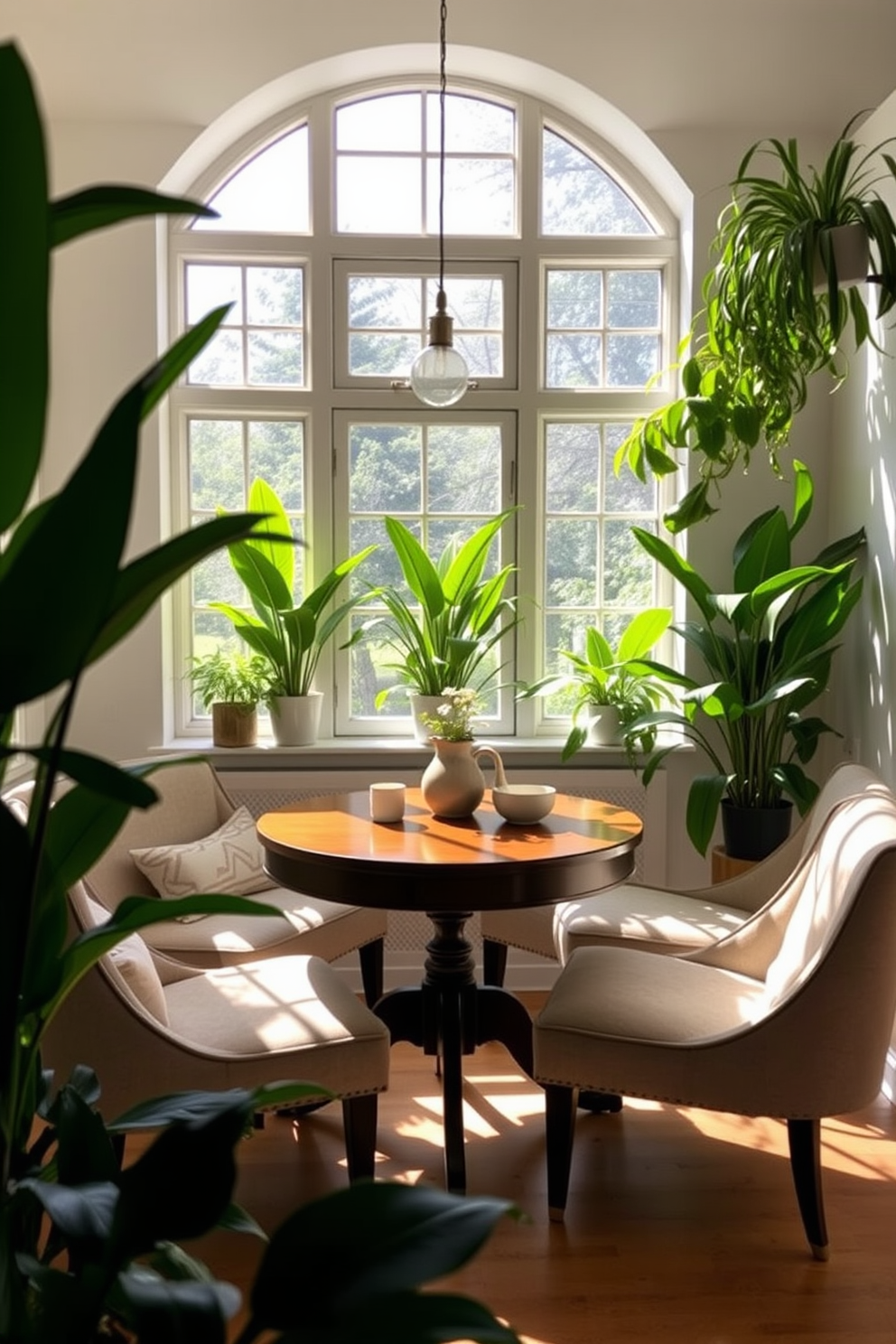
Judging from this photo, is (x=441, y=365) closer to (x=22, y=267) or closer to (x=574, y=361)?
(x=574, y=361)

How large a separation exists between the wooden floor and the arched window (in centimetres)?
162

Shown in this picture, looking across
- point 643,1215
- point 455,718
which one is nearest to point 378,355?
point 455,718

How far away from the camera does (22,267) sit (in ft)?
2.53

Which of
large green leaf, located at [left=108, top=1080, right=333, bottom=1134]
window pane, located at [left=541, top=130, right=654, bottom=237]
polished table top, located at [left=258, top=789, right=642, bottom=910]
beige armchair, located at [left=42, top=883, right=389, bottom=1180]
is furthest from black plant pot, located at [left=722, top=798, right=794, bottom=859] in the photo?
large green leaf, located at [left=108, top=1080, right=333, bottom=1134]

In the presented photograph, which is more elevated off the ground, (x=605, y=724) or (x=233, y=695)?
(x=233, y=695)

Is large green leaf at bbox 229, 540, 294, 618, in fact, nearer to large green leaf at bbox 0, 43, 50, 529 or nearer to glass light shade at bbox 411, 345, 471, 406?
glass light shade at bbox 411, 345, 471, 406

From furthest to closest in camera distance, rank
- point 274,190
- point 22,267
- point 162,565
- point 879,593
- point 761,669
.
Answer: point 274,190
point 761,669
point 879,593
point 162,565
point 22,267

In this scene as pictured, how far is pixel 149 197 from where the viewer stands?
83 cm

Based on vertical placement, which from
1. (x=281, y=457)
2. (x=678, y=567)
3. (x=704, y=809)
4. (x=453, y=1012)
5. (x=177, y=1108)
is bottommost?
(x=453, y=1012)

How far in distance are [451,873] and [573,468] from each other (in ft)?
7.39

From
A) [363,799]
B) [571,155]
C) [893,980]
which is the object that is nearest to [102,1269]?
[893,980]

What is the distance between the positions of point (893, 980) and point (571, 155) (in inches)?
124

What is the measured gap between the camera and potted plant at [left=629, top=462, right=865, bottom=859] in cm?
375

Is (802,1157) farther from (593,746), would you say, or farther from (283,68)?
(283,68)
